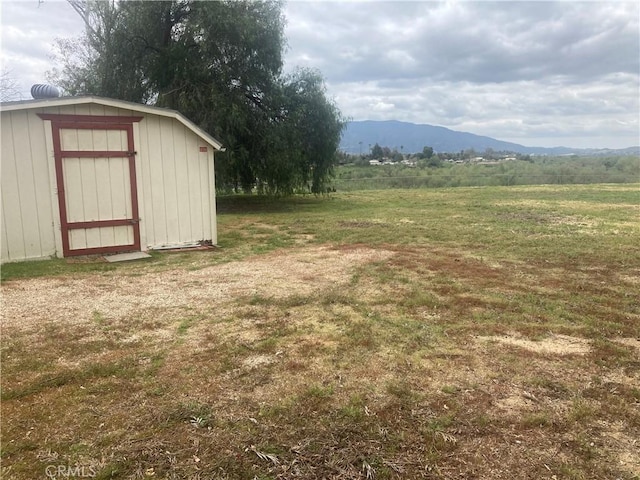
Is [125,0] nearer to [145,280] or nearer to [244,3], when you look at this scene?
[244,3]

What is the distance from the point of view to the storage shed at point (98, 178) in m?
6.74

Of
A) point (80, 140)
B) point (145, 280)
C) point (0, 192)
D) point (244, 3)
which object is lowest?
point (145, 280)

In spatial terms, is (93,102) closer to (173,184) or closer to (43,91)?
(43,91)

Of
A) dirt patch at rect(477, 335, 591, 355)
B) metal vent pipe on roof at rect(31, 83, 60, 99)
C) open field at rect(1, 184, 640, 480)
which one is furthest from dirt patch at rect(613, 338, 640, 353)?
metal vent pipe on roof at rect(31, 83, 60, 99)

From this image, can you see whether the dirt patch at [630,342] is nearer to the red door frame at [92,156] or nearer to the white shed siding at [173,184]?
the white shed siding at [173,184]

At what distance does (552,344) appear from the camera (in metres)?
3.91

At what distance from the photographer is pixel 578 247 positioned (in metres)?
8.26

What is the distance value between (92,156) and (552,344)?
680 cm

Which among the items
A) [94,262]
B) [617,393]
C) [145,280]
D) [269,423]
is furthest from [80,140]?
[617,393]

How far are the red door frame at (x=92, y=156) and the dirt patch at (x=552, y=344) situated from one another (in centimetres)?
597

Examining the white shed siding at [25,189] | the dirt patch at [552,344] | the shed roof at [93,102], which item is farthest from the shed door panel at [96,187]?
the dirt patch at [552,344]

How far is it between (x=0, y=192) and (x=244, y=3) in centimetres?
990

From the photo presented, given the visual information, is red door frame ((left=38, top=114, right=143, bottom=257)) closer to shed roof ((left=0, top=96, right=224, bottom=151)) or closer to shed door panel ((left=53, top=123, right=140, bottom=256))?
shed door panel ((left=53, top=123, right=140, bottom=256))

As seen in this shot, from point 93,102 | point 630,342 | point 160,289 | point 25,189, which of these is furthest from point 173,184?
point 630,342
